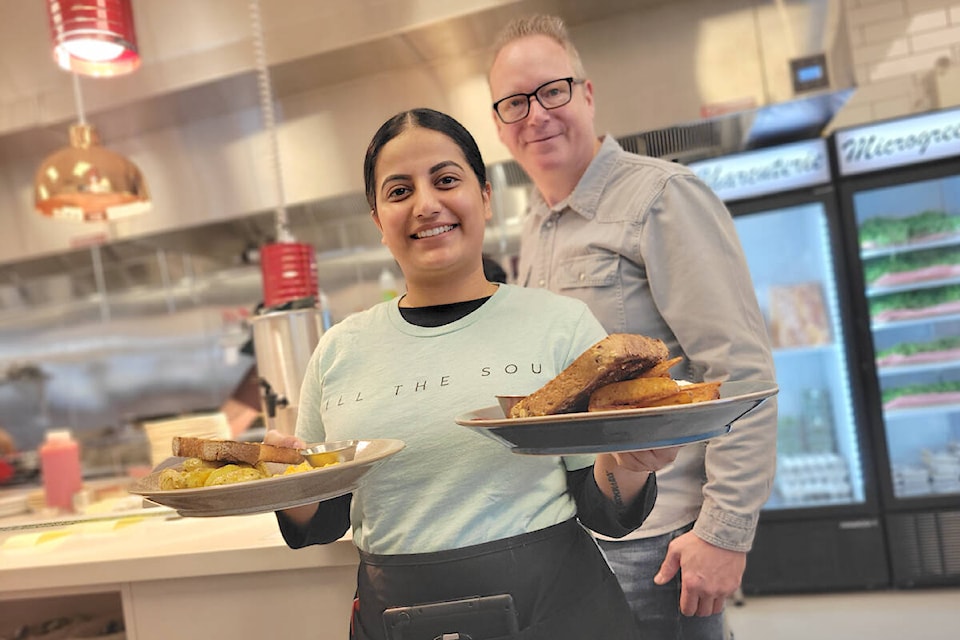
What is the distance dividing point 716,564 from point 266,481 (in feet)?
2.93

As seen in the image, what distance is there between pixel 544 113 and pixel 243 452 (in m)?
1.00

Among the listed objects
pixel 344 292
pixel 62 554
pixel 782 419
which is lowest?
pixel 782 419

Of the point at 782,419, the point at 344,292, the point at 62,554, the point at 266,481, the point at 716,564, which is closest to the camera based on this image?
the point at 266,481

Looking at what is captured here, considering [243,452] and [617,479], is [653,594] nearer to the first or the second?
[617,479]

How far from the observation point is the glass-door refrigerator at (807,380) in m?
3.62

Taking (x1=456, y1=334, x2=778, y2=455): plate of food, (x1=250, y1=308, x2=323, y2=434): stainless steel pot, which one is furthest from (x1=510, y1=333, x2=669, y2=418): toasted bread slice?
(x1=250, y1=308, x2=323, y2=434): stainless steel pot

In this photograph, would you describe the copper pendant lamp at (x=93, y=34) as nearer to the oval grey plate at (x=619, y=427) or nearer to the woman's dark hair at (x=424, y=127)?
the woman's dark hair at (x=424, y=127)

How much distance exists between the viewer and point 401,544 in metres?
1.07

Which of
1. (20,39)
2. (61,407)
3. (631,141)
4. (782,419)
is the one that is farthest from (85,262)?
(782,419)

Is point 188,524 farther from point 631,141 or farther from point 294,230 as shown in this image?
point 294,230

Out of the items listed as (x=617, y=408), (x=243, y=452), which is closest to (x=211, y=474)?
(x=243, y=452)

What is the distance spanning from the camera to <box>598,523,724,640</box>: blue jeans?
1456mm

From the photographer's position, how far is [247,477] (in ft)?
3.33

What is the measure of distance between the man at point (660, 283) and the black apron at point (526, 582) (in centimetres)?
35
